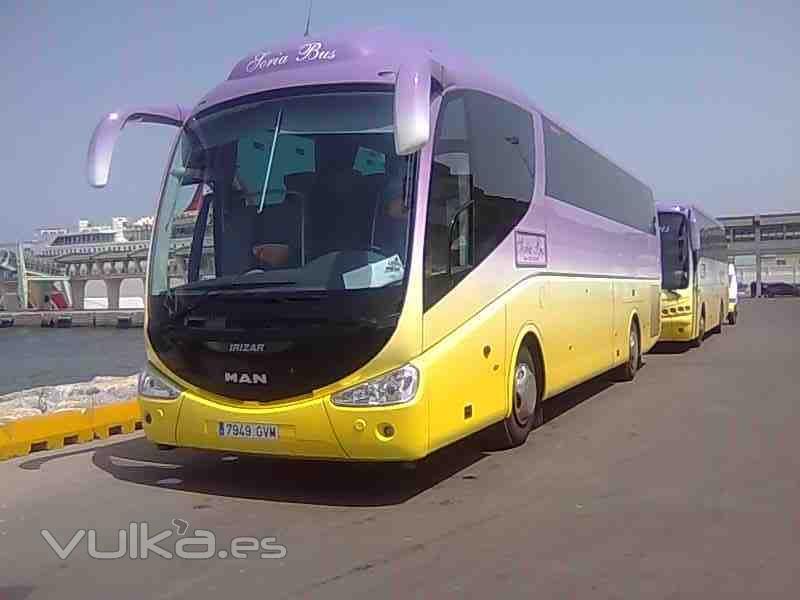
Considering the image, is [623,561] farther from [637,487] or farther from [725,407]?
[725,407]

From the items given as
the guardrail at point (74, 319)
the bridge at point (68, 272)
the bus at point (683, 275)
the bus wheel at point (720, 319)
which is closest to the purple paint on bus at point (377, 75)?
the bus at point (683, 275)

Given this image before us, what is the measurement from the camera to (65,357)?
40.6 meters

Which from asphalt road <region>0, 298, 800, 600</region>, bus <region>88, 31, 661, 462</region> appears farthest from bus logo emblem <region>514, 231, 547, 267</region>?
asphalt road <region>0, 298, 800, 600</region>

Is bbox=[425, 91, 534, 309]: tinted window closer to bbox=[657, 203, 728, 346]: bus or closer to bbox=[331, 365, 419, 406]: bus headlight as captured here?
bbox=[331, 365, 419, 406]: bus headlight

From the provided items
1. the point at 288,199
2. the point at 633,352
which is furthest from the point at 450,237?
the point at 633,352

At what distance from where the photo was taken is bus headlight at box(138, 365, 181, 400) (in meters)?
6.60

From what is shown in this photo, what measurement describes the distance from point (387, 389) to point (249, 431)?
1113mm

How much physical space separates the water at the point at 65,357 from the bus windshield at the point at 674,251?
11207 mm

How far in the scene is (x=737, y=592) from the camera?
4355mm

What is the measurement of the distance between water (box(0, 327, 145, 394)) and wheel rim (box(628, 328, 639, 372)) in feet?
30.6

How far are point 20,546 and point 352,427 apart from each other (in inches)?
88.0

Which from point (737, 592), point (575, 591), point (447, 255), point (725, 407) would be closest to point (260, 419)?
point (447, 255)

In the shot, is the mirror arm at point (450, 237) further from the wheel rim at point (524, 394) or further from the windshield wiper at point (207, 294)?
the wheel rim at point (524, 394)

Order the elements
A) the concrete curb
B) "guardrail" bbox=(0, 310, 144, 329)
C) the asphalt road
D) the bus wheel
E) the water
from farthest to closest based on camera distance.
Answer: "guardrail" bbox=(0, 310, 144, 329) → the water → the bus wheel → the concrete curb → the asphalt road
